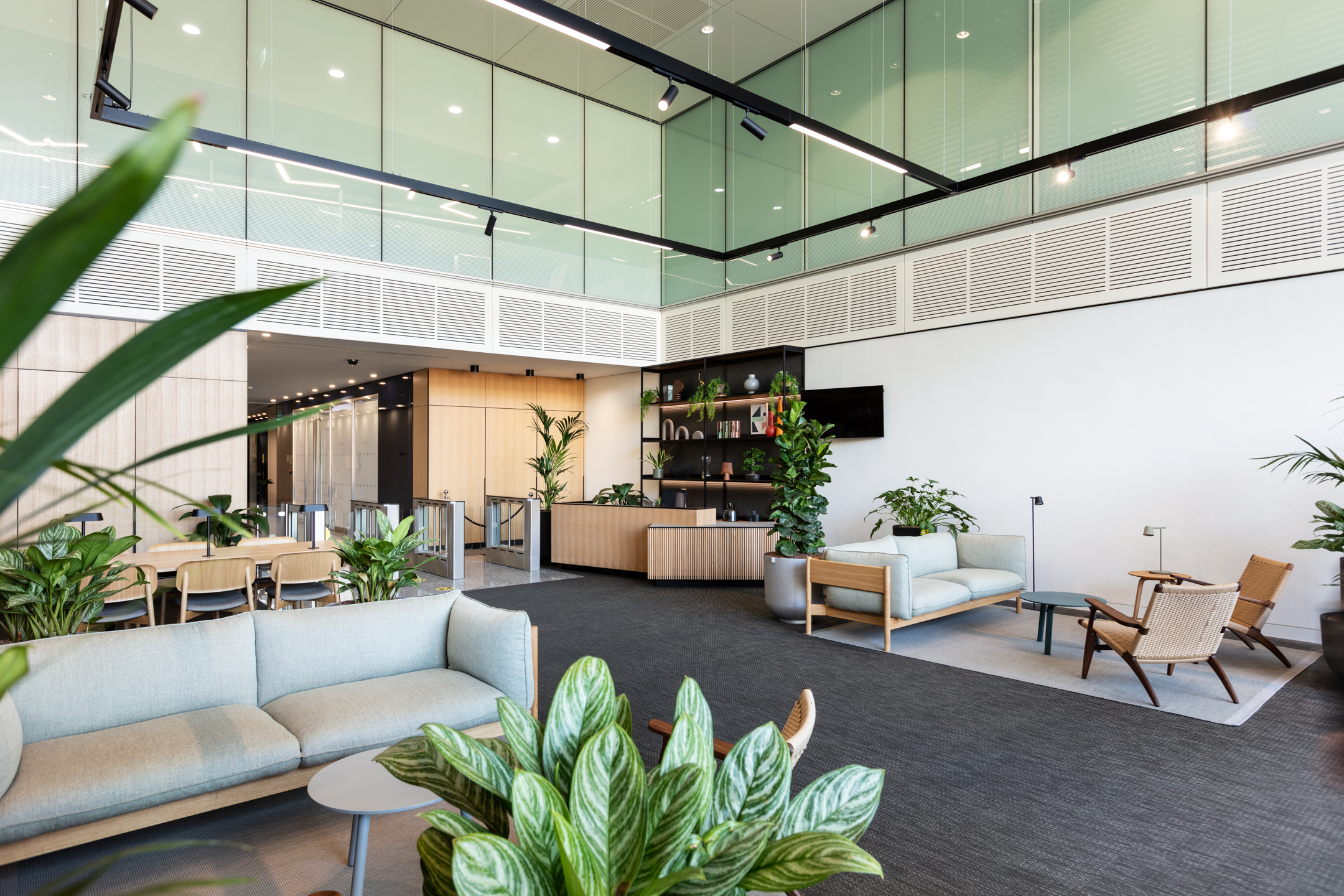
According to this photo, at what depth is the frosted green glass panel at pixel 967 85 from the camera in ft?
25.0

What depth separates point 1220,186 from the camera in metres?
6.27

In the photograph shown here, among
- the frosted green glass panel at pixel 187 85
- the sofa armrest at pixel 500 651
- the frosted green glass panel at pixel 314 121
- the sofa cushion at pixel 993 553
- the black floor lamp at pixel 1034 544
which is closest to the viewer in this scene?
the sofa armrest at pixel 500 651

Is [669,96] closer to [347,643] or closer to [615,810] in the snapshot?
[347,643]

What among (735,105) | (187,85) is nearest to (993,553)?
(735,105)

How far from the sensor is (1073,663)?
5.23 metres

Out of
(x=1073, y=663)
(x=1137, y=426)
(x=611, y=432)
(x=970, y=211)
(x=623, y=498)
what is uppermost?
(x=970, y=211)

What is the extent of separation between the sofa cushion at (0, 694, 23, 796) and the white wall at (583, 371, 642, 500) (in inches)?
371

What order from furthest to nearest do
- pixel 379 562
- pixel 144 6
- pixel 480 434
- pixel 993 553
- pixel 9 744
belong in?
pixel 480 434 < pixel 993 553 < pixel 144 6 < pixel 379 562 < pixel 9 744

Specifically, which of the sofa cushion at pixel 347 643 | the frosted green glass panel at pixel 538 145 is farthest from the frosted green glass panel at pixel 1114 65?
the sofa cushion at pixel 347 643

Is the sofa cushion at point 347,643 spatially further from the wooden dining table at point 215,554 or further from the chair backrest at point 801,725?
the wooden dining table at point 215,554

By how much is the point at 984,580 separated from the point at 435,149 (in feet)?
27.4

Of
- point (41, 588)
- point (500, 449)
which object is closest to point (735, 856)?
point (41, 588)

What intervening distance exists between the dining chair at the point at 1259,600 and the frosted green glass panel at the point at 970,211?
13.3 ft

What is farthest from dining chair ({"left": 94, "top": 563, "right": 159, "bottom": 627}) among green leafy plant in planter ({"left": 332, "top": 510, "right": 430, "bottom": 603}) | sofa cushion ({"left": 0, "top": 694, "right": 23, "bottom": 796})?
sofa cushion ({"left": 0, "top": 694, "right": 23, "bottom": 796})
